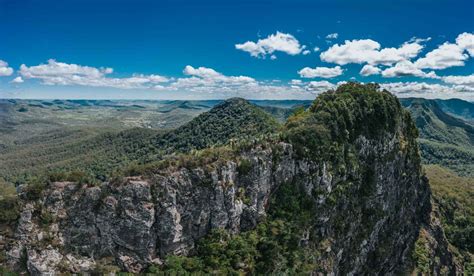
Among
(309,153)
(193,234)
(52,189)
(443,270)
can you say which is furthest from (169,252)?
(443,270)

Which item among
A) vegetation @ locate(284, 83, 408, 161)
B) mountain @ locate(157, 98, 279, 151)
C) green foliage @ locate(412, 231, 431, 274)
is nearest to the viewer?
vegetation @ locate(284, 83, 408, 161)

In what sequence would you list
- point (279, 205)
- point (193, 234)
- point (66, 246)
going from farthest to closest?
point (279, 205) → point (193, 234) → point (66, 246)

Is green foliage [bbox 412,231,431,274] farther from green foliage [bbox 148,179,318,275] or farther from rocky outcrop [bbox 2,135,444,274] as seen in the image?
green foliage [bbox 148,179,318,275]

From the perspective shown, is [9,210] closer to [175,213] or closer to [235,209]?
[175,213]

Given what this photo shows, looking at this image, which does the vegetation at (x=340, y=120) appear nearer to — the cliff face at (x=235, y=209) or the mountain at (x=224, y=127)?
the cliff face at (x=235, y=209)

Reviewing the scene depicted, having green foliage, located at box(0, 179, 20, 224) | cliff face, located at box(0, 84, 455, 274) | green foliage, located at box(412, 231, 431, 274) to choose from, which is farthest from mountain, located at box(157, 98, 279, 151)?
green foliage, located at box(0, 179, 20, 224)

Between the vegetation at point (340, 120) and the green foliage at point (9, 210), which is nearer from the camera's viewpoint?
the green foliage at point (9, 210)

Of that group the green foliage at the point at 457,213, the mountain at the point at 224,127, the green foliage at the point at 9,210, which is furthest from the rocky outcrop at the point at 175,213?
the green foliage at the point at 457,213

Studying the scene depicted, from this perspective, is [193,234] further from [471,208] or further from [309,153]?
[471,208]
